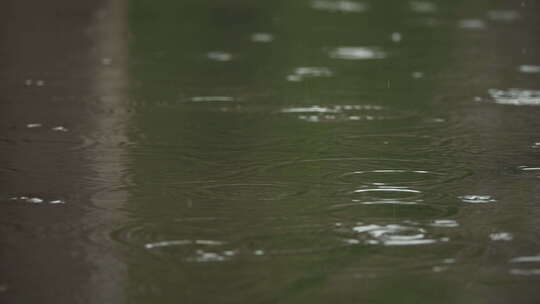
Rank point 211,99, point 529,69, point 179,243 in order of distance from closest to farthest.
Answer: point 179,243
point 211,99
point 529,69

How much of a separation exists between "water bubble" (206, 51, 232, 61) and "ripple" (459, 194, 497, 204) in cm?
516

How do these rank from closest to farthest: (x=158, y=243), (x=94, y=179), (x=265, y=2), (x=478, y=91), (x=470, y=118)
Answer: (x=158, y=243)
(x=94, y=179)
(x=470, y=118)
(x=478, y=91)
(x=265, y=2)

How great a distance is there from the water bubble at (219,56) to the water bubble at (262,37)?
2.92 feet

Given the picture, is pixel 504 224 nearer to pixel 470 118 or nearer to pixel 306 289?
pixel 306 289

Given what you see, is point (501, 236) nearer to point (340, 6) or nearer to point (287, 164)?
point (287, 164)

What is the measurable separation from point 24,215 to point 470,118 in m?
3.41

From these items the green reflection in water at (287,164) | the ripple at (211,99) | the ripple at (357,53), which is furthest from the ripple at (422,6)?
the ripple at (211,99)

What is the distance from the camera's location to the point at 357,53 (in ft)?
35.7

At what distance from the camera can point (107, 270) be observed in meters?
→ 4.17

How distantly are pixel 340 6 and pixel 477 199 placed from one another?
10.7 meters

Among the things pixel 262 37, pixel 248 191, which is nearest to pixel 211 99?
pixel 248 191

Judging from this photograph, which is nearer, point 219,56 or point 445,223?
point 445,223

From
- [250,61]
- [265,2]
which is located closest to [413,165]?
[250,61]

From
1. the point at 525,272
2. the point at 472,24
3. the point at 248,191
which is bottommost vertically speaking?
the point at 525,272
